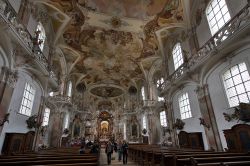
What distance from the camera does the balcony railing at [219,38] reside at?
24.9 feet

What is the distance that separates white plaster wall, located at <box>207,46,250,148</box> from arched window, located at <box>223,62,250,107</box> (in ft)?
0.82

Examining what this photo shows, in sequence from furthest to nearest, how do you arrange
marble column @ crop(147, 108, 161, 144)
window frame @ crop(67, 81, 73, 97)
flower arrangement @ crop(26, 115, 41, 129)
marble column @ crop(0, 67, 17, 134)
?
window frame @ crop(67, 81, 73, 97) < marble column @ crop(147, 108, 161, 144) < flower arrangement @ crop(26, 115, 41, 129) < marble column @ crop(0, 67, 17, 134)

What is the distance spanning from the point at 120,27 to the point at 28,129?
43.6 ft

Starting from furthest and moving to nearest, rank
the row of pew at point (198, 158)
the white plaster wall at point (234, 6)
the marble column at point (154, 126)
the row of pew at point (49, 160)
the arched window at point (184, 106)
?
the marble column at point (154, 126) < the arched window at point (184, 106) < the white plaster wall at point (234, 6) < the row of pew at point (49, 160) < the row of pew at point (198, 158)

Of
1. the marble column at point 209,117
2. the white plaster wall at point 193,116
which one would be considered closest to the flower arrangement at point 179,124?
the white plaster wall at point 193,116

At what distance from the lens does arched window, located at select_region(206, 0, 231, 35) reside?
9922 mm

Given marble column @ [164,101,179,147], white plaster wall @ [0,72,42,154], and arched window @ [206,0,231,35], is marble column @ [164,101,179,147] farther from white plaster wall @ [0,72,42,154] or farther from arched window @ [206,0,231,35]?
white plaster wall @ [0,72,42,154]

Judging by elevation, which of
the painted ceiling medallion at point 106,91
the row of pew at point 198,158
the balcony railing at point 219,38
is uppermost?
the painted ceiling medallion at point 106,91

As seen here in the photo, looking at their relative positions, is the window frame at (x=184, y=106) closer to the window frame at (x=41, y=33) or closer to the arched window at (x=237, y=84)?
the arched window at (x=237, y=84)

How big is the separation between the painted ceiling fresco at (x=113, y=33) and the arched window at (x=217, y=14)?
2.66 meters

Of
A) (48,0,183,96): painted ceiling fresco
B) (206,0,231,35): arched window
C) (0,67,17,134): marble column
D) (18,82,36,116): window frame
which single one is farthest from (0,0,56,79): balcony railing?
(206,0,231,35): arched window

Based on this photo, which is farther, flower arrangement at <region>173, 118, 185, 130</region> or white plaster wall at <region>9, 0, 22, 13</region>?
flower arrangement at <region>173, 118, 185, 130</region>

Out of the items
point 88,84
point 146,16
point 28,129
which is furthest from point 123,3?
point 88,84

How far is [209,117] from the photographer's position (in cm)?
1014
